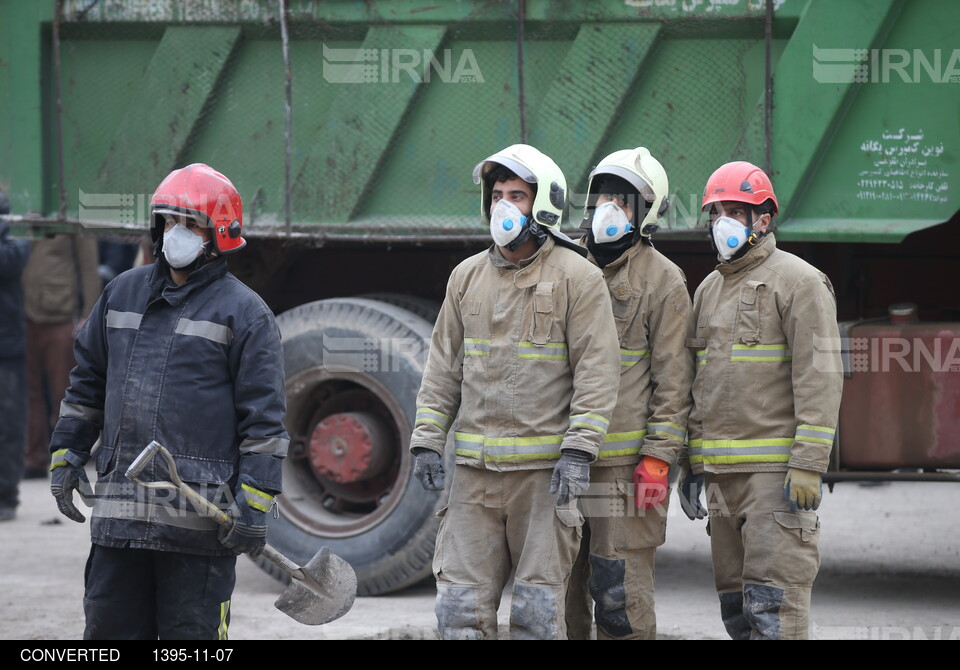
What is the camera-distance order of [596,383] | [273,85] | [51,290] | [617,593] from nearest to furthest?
[596,383] → [617,593] → [273,85] → [51,290]

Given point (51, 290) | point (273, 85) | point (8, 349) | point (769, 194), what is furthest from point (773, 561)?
point (51, 290)

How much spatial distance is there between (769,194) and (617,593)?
1.43 meters

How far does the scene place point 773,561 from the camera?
436 cm

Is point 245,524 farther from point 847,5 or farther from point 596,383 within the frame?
point 847,5

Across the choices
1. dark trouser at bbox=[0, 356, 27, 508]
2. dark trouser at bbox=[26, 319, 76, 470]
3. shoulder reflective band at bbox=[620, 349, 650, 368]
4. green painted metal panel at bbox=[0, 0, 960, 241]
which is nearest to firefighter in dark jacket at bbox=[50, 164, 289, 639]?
shoulder reflective band at bbox=[620, 349, 650, 368]

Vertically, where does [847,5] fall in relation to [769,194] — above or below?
above

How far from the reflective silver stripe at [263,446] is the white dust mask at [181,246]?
1.86 feet

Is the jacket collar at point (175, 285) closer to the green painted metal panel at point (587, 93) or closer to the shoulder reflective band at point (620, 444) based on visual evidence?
the shoulder reflective band at point (620, 444)

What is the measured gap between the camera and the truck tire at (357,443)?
611cm

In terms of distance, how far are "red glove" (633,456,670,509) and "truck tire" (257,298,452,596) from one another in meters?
1.71

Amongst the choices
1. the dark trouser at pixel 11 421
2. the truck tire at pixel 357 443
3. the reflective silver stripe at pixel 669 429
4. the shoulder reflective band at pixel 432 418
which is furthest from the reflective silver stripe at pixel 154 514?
the dark trouser at pixel 11 421

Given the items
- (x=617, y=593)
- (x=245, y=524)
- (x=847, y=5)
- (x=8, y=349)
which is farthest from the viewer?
(x=8, y=349)

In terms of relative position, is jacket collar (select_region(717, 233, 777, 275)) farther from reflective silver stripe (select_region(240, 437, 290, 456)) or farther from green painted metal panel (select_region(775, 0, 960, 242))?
reflective silver stripe (select_region(240, 437, 290, 456))

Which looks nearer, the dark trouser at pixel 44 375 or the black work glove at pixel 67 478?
the black work glove at pixel 67 478
